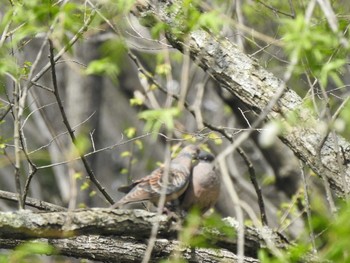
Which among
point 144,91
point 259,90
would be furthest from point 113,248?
point 144,91

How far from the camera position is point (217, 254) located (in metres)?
5.38

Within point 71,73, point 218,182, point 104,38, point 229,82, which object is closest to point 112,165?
point 71,73

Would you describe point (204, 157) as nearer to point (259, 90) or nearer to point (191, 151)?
point (191, 151)

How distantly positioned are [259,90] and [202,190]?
1.71 m

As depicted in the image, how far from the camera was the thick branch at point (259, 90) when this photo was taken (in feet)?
18.0

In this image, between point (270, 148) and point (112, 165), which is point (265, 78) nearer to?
point (270, 148)

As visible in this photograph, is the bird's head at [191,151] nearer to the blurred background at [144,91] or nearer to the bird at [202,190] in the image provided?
the blurred background at [144,91]

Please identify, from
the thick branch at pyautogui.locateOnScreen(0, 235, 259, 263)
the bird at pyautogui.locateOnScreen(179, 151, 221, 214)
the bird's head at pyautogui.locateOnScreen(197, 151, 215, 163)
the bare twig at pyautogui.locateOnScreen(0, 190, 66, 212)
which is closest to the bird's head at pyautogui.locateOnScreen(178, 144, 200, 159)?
the bird's head at pyautogui.locateOnScreen(197, 151, 215, 163)

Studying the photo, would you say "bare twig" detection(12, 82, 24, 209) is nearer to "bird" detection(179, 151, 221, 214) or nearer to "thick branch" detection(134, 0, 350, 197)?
"thick branch" detection(134, 0, 350, 197)

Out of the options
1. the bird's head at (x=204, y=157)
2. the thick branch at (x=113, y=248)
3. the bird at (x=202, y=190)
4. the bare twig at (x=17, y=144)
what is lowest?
the bird at (x=202, y=190)

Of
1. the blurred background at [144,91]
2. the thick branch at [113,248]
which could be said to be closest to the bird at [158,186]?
the blurred background at [144,91]

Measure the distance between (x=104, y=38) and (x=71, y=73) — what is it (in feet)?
3.73

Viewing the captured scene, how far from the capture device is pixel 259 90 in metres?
5.62

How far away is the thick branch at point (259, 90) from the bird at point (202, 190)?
1.52 metres
